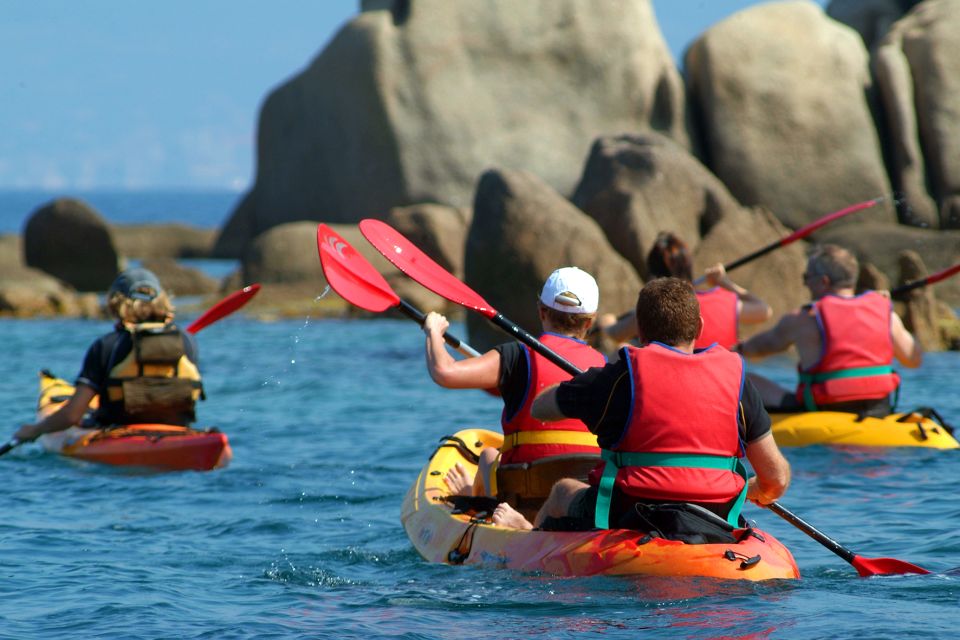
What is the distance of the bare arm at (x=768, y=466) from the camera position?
5.52 m

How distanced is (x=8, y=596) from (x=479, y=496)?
224cm

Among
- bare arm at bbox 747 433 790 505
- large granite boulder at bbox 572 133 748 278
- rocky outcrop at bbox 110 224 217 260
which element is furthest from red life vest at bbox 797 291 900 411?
rocky outcrop at bbox 110 224 217 260

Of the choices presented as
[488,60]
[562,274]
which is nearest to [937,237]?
[488,60]

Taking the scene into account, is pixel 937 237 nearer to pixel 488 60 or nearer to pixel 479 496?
pixel 488 60

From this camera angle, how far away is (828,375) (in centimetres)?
962

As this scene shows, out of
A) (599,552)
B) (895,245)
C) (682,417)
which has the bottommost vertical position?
(895,245)

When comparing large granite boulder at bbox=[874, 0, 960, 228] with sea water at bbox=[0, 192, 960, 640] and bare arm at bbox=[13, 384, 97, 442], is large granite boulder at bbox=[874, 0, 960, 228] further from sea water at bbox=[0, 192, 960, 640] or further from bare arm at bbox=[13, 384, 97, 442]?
bare arm at bbox=[13, 384, 97, 442]

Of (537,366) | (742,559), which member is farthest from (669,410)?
(537,366)

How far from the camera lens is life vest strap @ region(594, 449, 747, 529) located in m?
5.37

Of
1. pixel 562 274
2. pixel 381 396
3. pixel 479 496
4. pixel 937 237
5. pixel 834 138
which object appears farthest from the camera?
pixel 834 138

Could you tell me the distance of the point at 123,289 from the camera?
9.01 meters

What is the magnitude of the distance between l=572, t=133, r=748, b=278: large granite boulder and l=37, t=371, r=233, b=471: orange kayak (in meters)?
A: 8.78

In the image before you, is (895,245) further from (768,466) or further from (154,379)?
(768,466)

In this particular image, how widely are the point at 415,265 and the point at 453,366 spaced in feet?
4.75
